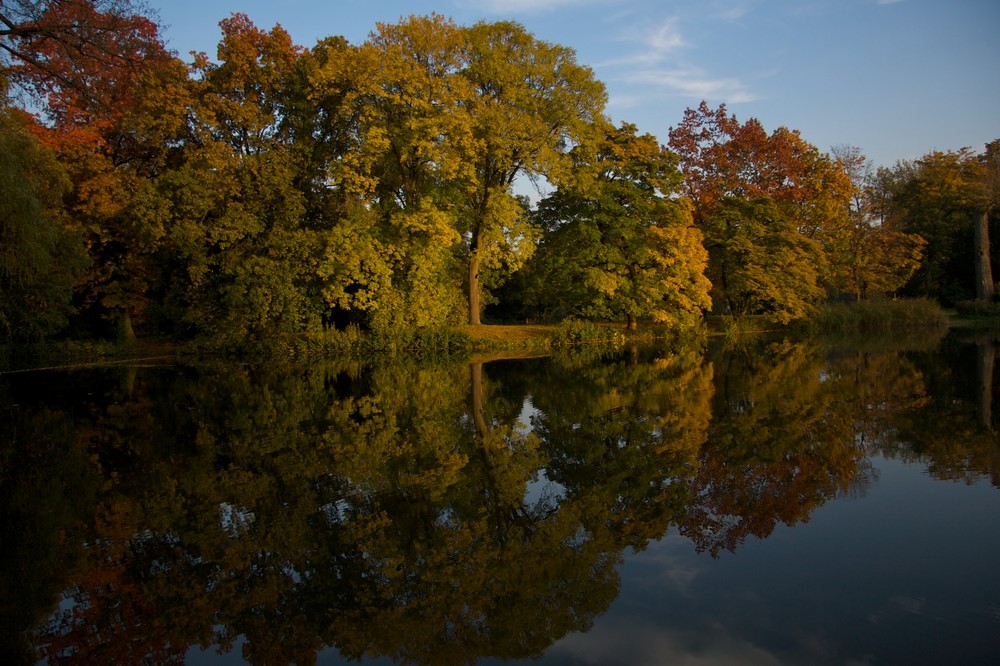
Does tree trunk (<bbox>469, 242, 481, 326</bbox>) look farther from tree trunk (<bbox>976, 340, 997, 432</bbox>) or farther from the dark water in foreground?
tree trunk (<bbox>976, 340, 997, 432</bbox>)

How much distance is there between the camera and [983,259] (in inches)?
1512

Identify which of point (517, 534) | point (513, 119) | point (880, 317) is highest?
point (513, 119)

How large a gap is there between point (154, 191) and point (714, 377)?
20.7m

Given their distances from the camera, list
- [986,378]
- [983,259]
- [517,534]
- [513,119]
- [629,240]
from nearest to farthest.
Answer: [517,534]
[986,378]
[513,119]
[629,240]
[983,259]

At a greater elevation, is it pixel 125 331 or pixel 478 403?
pixel 125 331

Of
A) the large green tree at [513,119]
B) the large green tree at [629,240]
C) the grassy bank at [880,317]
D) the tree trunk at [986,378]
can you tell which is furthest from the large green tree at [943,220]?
the large green tree at [513,119]

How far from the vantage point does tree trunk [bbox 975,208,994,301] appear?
1511 inches

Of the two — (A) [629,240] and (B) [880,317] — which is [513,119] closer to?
(A) [629,240]

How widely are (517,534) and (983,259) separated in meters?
43.6

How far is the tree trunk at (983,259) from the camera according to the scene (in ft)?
126

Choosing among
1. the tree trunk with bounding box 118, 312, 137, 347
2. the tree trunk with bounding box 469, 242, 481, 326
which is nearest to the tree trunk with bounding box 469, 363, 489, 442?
the tree trunk with bounding box 469, 242, 481, 326

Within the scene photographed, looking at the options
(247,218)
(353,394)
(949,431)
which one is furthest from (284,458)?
(247,218)

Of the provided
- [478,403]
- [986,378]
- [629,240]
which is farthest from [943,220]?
[478,403]

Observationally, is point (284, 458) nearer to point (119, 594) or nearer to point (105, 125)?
point (119, 594)
